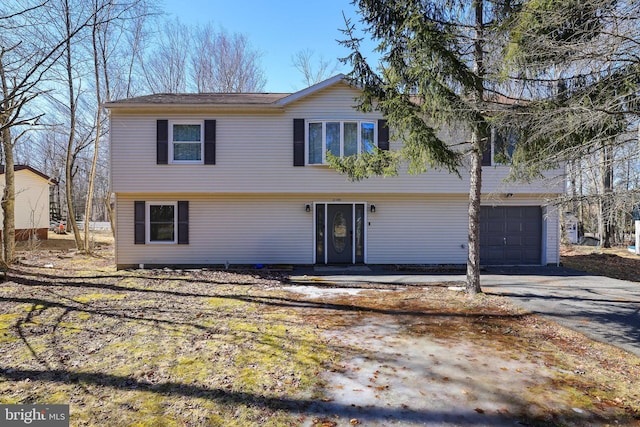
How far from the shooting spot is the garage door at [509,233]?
11.6 m

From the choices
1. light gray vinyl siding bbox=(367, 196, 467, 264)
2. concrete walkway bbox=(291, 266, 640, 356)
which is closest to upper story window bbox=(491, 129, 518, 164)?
concrete walkway bbox=(291, 266, 640, 356)

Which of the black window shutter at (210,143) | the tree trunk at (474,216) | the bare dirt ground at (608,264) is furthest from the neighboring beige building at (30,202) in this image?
the bare dirt ground at (608,264)

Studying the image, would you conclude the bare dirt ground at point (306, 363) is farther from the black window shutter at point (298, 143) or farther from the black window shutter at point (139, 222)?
the black window shutter at point (298, 143)

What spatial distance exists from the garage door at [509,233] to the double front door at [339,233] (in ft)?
13.1

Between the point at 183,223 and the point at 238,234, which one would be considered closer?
the point at 183,223

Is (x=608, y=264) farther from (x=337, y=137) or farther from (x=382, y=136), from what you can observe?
(x=337, y=137)

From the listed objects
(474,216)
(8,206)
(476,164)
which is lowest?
(474,216)

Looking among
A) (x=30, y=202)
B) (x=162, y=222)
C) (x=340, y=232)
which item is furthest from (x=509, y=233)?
(x=30, y=202)

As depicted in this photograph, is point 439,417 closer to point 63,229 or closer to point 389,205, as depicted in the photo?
point 389,205

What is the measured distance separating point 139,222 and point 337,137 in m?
6.63

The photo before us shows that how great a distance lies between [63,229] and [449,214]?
948 inches

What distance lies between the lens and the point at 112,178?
10430 millimetres

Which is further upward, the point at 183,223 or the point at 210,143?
the point at 210,143

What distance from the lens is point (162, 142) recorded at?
→ 34.8 feet
